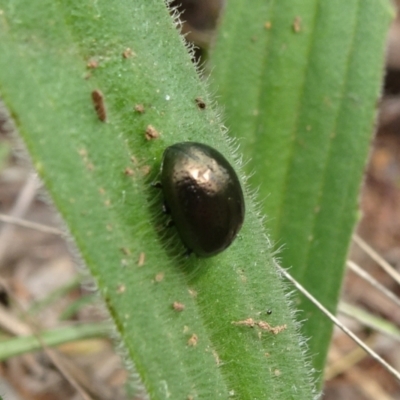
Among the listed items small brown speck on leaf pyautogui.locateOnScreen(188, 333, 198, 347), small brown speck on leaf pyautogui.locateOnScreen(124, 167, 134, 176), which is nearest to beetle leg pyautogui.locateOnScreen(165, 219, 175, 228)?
small brown speck on leaf pyautogui.locateOnScreen(124, 167, 134, 176)

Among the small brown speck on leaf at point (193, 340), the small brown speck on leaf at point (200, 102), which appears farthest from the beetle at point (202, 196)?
the small brown speck on leaf at point (193, 340)

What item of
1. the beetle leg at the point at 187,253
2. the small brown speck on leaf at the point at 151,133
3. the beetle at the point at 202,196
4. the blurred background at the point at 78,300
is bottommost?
the blurred background at the point at 78,300

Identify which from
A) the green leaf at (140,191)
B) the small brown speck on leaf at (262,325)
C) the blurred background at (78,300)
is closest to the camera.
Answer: the green leaf at (140,191)

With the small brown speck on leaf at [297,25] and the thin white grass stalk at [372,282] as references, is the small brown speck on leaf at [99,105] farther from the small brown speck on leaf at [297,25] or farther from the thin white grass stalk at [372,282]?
the thin white grass stalk at [372,282]

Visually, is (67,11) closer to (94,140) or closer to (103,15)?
(103,15)

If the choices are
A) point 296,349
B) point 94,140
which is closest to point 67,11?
point 94,140

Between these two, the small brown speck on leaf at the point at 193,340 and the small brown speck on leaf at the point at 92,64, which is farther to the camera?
the small brown speck on leaf at the point at 193,340

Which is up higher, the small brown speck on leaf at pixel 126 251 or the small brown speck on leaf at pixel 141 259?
the small brown speck on leaf at pixel 126 251
